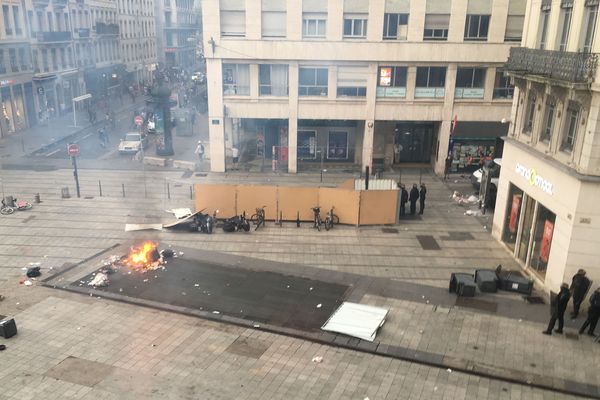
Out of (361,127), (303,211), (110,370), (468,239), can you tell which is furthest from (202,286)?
(361,127)

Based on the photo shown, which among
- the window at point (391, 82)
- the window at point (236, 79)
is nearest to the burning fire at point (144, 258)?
the window at point (236, 79)

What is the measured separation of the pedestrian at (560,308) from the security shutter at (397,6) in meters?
19.4

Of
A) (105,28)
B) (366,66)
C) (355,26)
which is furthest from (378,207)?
(105,28)

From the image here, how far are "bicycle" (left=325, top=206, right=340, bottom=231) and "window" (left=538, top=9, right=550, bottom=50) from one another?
31.3 feet

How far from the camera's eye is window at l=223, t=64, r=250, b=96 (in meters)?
29.5

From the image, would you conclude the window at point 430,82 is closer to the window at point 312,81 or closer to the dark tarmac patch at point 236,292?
the window at point 312,81

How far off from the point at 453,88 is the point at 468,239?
39.2ft

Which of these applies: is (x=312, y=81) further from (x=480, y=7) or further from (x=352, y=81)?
(x=480, y=7)

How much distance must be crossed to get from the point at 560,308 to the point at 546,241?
3577mm

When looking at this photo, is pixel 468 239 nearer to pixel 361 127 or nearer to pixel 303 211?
pixel 303 211

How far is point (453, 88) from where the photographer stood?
29.4 meters

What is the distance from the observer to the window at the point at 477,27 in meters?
28.4

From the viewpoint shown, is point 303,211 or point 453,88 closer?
point 303,211

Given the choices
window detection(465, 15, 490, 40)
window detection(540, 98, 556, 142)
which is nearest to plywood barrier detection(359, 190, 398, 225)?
window detection(540, 98, 556, 142)
